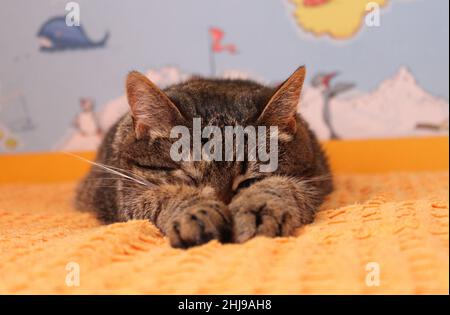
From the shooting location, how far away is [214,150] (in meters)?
1.23

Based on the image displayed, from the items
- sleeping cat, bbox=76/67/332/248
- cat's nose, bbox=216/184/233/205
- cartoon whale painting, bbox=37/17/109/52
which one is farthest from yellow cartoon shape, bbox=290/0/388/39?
cat's nose, bbox=216/184/233/205

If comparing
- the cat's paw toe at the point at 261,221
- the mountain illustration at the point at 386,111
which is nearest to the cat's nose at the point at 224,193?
the cat's paw toe at the point at 261,221

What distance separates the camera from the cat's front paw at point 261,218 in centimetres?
A: 105

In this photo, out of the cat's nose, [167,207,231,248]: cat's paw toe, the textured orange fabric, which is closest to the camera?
the textured orange fabric

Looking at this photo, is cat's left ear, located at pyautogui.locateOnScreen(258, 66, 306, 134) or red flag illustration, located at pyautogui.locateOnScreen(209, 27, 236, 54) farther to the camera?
red flag illustration, located at pyautogui.locateOnScreen(209, 27, 236, 54)

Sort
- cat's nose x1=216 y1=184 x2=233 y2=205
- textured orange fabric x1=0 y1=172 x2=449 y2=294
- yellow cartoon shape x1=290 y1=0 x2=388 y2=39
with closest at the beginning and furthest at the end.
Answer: textured orange fabric x1=0 y1=172 x2=449 y2=294
cat's nose x1=216 y1=184 x2=233 y2=205
yellow cartoon shape x1=290 y1=0 x2=388 y2=39

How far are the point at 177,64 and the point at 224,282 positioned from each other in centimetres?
184

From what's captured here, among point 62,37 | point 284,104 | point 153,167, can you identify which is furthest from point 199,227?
point 62,37

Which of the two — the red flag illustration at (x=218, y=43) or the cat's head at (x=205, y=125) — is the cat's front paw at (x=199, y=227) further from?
the red flag illustration at (x=218, y=43)

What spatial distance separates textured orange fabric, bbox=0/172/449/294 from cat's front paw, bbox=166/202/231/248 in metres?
0.03

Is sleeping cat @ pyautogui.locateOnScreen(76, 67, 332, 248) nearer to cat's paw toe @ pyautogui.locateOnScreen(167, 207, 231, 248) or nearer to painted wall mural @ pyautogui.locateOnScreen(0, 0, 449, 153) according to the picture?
cat's paw toe @ pyautogui.locateOnScreen(167, 207, 231, 248)

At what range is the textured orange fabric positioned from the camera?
806 mm

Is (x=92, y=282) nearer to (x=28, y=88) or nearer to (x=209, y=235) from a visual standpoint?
(x=209, y=235)
